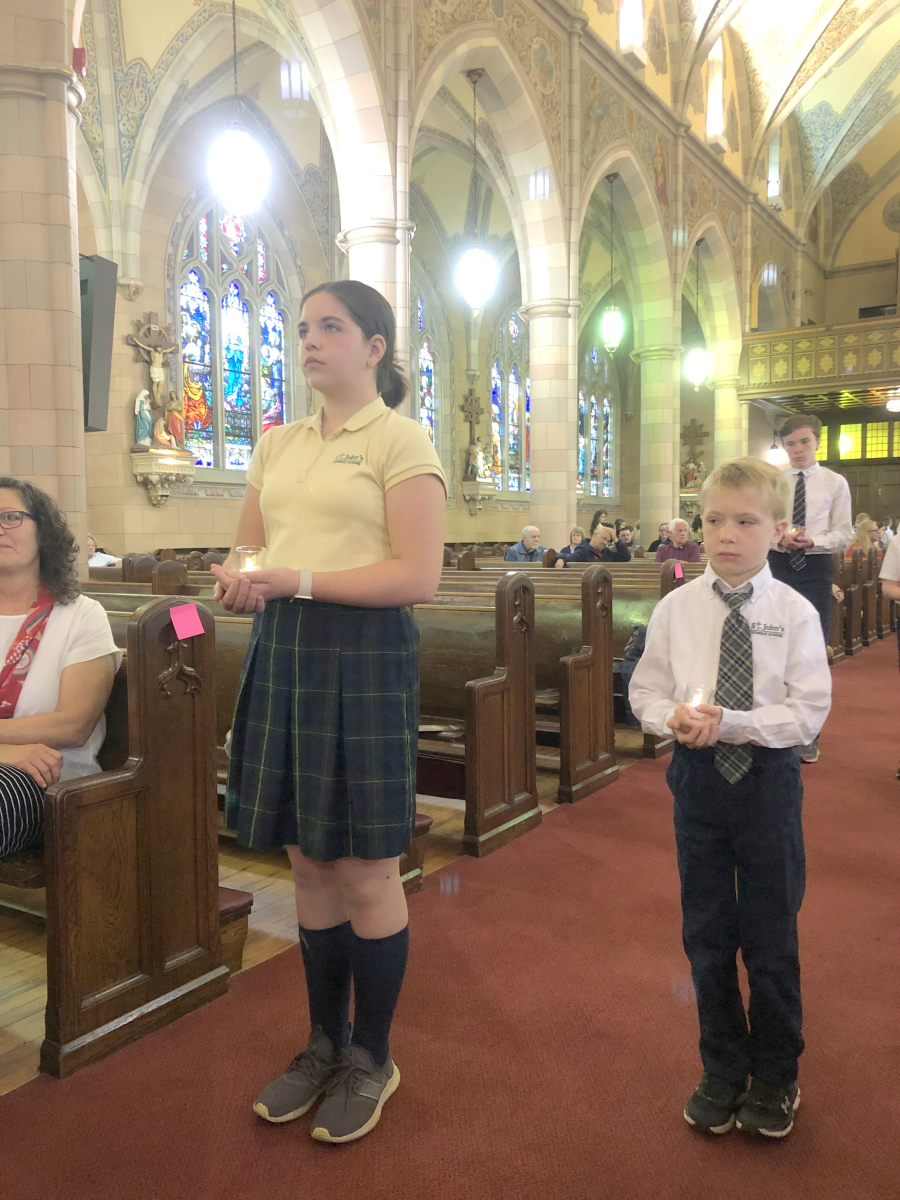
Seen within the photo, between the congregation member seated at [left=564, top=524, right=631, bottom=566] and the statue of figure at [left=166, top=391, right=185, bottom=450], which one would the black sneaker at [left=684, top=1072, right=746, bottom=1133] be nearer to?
the congregation member seated at [left=564, top=524, right=631, bottom=566]

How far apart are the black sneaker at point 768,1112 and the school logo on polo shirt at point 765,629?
2.98 ft

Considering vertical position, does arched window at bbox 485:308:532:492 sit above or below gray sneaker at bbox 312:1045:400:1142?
above

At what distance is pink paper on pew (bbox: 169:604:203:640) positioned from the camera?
7.11ft

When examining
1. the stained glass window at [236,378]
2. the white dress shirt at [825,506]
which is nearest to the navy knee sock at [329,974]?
the white dress shirt at [825,506]

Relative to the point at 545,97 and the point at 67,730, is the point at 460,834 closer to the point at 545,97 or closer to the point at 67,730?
the point at 67,730

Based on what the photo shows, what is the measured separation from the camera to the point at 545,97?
37.0 feet

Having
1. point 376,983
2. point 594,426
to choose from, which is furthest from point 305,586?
point 594,426

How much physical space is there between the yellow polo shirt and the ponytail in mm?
118

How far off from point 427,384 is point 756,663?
16.4 m

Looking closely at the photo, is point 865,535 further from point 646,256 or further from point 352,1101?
point 352,1101

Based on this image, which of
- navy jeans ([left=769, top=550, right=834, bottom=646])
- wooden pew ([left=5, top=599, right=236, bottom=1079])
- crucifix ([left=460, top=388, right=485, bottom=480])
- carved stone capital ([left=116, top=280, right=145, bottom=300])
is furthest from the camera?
crucifix ([left=460, top=388, right=485, bottom=480])

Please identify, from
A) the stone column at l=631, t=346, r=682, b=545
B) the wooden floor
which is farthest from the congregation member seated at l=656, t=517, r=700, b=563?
the stone column at l=631, t=346, r=682, b=545

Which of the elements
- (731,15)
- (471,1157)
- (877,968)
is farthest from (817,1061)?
(731,15)

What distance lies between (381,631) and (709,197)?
674 inches
